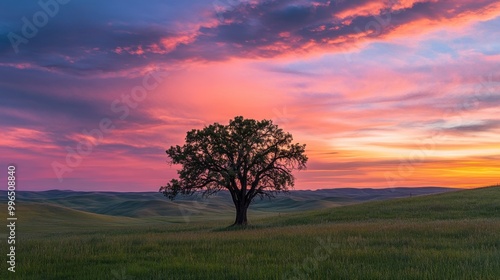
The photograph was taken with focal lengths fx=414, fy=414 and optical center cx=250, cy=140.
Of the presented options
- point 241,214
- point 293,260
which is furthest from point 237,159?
point 293,260

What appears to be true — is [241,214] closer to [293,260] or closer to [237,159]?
[237,159]

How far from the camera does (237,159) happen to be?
3956 centimetres

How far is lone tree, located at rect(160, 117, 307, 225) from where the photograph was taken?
39.2 metres

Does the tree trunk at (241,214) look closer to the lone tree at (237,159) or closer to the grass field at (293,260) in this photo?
the lone tree at (237,159)

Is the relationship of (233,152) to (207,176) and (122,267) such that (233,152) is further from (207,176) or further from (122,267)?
(122,267)

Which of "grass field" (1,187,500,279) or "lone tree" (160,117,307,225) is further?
"lone tree" (160,117,307,225)

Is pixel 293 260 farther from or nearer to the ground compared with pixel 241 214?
farther from the ground

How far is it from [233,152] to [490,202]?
2888cm

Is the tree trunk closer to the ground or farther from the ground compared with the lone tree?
closer to the ground

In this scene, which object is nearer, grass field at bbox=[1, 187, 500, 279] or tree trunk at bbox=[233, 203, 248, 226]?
grass field at bbox=[1, 187, 500, 279]

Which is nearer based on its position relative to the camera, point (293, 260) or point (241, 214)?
point (293, 260)

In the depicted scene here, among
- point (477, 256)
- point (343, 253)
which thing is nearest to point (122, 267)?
point (343, 253)

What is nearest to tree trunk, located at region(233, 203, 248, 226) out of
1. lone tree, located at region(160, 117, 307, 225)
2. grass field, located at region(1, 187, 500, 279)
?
lone tree, located at region(160, 117, 307, 225)

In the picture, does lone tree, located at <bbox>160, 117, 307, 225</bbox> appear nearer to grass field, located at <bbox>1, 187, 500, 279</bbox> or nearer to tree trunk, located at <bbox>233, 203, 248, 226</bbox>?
tree trunk, located at <bbox>233, 203, 248, 226</bbox>
